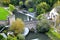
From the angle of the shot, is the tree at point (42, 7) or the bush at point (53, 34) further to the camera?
the tree at point (42, 7)

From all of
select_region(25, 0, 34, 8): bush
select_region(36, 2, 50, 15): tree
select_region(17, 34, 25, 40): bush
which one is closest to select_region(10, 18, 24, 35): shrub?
select_region(17, 34, 25, 40): bush

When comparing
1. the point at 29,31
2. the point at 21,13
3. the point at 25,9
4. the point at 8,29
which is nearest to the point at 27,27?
the point at 29,31

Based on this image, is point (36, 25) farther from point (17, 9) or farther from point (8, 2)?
point (8, 2)

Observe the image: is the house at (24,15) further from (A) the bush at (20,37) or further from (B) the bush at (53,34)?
(A) the bush at (20,37)

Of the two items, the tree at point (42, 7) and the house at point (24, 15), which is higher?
the tree at point (42, 7)

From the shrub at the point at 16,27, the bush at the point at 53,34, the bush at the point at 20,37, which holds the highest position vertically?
the shrub at the point at 16,27

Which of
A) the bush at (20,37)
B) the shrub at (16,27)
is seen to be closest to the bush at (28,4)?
the shrub at (16,27)

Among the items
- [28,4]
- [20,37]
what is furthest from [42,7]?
[20,37]

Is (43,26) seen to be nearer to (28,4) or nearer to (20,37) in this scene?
(20,37)

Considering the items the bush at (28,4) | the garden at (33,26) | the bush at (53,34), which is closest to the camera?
the bush at (53,34)
